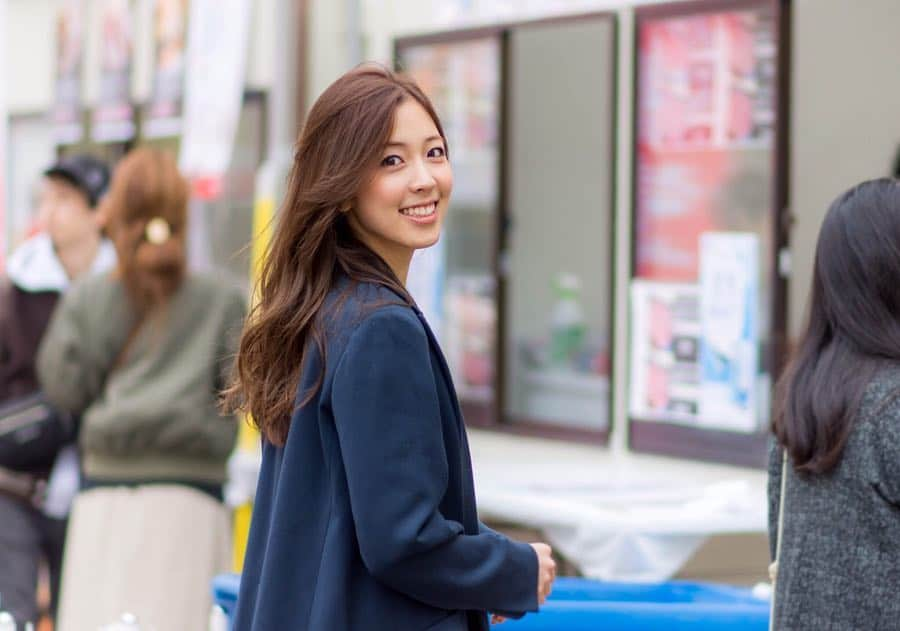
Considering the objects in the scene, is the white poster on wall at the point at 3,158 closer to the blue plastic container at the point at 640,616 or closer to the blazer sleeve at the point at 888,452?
the blue plastic container at the point at 640,616

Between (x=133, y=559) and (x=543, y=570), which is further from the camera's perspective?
(x=133, y=559)

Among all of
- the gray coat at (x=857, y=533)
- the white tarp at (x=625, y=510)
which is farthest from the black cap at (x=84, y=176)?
the gray coat at (x=857, y=533)

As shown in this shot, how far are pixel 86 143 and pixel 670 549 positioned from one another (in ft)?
20.2

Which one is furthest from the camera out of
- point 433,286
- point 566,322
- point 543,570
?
point 566,322

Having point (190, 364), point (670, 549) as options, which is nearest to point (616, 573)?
point (670, 549)

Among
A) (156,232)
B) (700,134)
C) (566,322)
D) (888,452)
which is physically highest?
(700,134)

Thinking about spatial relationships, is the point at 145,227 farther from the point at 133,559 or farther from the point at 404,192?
the point at 404,192

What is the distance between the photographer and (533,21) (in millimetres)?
6637

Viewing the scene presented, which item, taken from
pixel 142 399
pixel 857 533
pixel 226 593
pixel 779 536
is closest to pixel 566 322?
pixel 142 399

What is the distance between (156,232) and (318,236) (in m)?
2.49

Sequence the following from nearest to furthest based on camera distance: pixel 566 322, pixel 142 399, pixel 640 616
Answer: pixel 640 616 → pixel 142 399 → pixel 566 322

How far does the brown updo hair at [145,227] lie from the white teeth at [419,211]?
248 centimetres

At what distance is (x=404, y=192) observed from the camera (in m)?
2.31

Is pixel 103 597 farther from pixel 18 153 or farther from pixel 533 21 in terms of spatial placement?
pixel 18 153
